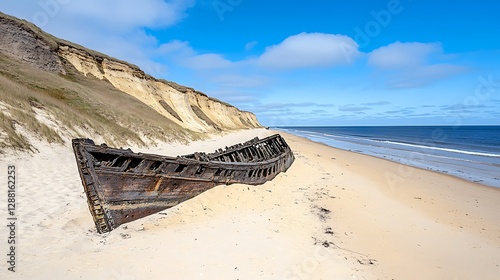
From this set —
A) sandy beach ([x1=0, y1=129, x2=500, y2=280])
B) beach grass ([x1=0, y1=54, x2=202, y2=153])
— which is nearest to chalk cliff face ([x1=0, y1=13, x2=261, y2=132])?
beach grass ([x1=0, y1=54, x2=202, y2=153])

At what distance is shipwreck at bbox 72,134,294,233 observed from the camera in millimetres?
5828

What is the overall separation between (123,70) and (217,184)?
3263 centimetres

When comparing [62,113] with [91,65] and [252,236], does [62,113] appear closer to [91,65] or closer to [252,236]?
[252,236]

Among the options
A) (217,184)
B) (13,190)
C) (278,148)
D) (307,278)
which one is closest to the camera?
(307,278)

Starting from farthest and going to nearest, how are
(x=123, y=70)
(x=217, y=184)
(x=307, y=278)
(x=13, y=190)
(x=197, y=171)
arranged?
1. (x=123, y=70)
2. (x=217, y=184)
3. (x=197, y=171)
4. (x=13, y=190)
5. (x=307, y=278)

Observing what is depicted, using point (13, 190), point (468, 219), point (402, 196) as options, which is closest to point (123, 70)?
point (13, 190)

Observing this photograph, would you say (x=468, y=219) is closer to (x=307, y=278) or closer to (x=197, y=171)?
(x=307, y=278)

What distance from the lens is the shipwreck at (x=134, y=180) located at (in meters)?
5.83

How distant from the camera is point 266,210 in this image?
8.02 metres

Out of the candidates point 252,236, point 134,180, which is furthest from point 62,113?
point 252,236

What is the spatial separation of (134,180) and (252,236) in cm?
307

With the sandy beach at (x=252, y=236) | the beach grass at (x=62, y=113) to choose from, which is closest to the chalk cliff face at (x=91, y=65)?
the beach grass at (x=62, y=113)

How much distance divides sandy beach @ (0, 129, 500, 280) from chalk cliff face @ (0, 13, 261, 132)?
1939 centimetres

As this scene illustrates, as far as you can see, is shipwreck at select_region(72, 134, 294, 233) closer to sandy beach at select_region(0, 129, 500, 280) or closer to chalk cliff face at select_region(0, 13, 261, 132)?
sandy beach at select_region(0, 129, 500, 280)
